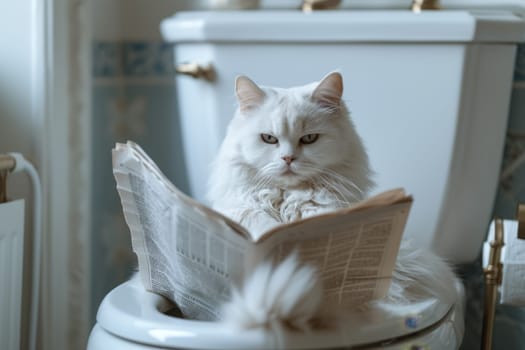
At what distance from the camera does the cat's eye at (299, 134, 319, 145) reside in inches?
37.9

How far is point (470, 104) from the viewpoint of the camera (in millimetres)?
1225

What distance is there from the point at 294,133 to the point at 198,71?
401 millimetres

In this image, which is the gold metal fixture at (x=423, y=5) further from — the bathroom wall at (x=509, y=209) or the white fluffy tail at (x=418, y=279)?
the white fluffy tail at (x=418, y=279)

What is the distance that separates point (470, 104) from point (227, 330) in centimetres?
70

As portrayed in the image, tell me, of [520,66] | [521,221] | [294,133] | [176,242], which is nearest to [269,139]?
[294,133]

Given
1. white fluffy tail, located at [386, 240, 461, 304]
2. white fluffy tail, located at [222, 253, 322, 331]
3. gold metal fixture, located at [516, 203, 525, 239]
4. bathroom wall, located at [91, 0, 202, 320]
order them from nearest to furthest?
1. white fluffy tail, located at [222, 253, 322, 331]
2. white fluffy tail, located at [386, 240, 461, 304]
3. gold metal fixture, located at [516, 203, 525, 239]
4. bathroom wall, located at [91, 0, 202, 320]

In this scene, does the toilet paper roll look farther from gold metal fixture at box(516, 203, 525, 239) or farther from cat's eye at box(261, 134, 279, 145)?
cat's eye at box(261, 134, 279, 145)

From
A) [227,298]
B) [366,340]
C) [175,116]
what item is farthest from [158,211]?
[175,116]

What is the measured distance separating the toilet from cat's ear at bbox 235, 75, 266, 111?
0.30 metres

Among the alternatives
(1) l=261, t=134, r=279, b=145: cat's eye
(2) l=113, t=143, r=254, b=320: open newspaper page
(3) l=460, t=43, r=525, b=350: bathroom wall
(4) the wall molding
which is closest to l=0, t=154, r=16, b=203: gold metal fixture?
(4) the wall molding

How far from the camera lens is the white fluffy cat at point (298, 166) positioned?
0.94 metres

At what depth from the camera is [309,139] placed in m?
0.96

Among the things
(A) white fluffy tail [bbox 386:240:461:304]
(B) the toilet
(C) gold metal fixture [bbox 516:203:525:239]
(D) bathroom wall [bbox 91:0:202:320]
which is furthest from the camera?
(D) bathroom wall [bbox 91:0:202:320]

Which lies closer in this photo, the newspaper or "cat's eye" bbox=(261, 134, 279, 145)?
the newspaper
